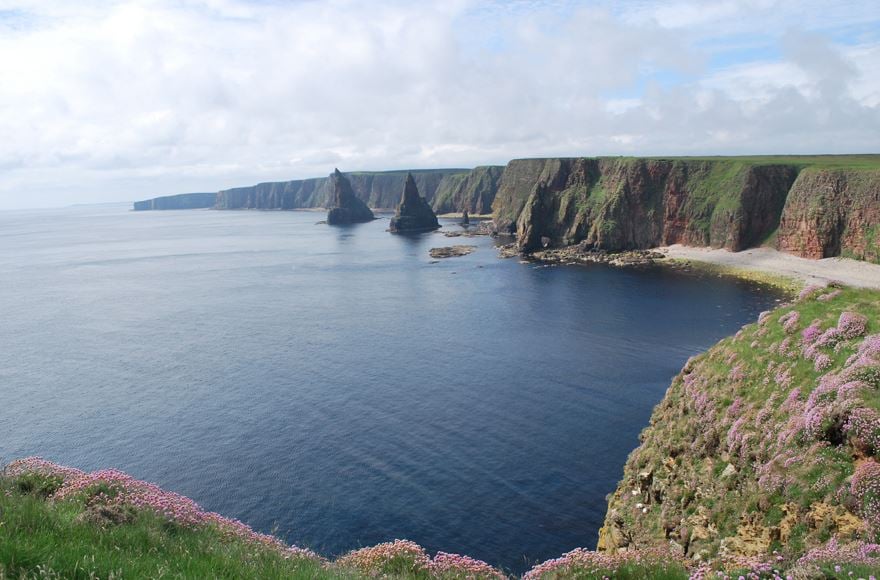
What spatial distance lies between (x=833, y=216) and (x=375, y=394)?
10409cm

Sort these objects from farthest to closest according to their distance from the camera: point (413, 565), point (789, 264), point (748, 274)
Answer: point (789, 264), point (748, 274), point (413, 565)


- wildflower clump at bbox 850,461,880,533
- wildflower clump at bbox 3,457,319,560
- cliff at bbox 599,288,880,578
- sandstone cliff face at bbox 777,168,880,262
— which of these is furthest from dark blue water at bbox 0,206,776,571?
sandstone cliff face at bbox 777,168,880,262

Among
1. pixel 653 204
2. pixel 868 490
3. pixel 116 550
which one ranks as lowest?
pixel 868 490

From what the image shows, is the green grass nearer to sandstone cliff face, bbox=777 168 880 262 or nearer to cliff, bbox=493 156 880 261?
sandstone cliff face, bbox=777 168 880 262

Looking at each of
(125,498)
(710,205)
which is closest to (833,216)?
A: (710,205)

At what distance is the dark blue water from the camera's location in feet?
124

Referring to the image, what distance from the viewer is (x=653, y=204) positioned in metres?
155

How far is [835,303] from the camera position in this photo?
2934cm

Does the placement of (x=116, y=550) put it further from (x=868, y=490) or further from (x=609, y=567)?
(x=868, y=490)

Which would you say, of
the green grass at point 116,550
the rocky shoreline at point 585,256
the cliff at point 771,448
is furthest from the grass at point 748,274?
the green grass at point 116,550

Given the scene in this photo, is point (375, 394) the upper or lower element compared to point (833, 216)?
lower

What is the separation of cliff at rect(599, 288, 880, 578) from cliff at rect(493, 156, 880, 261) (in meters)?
98.2

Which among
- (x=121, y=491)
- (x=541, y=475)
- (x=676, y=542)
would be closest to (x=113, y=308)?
(x=541, y=475)

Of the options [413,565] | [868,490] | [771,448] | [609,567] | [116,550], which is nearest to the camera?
[116,550]
